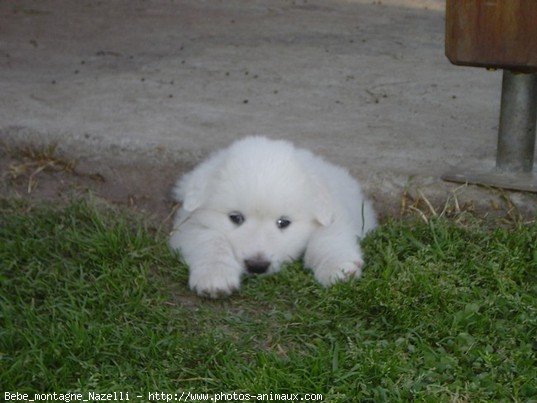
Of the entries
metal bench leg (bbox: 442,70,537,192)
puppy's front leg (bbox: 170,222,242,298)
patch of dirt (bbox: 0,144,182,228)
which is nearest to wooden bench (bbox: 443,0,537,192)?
metal bench leg (bbox: 442,70,537,192)

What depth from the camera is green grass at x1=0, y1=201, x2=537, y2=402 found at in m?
3.12

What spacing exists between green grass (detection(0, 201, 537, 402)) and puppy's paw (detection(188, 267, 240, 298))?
38 millimetres

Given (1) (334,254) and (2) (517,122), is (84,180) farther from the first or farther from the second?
(2) (517,122)

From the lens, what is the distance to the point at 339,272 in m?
3.89

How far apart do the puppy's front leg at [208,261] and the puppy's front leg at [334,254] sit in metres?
0.34

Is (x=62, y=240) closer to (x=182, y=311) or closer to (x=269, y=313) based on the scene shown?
(x=182, y=311)

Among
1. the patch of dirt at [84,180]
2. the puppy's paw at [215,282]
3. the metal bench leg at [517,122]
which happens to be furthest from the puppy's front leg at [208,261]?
the metal bench leg at [517,122]

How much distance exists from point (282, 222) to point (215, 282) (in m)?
0.53

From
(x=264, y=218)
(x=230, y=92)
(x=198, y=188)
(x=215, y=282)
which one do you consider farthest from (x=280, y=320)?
(x=230, y=92)

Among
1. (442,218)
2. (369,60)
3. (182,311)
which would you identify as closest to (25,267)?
(182,311)

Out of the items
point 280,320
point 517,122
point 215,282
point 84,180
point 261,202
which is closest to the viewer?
point 280,320

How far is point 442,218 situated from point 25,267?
184cm

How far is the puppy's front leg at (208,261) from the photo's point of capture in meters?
3.81

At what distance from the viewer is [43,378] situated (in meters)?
3.14
